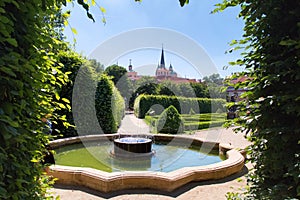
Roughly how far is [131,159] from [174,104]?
622 inches

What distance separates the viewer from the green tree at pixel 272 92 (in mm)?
1578

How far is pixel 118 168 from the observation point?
17.3 feet

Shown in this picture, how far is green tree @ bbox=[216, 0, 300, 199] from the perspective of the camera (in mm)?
1578

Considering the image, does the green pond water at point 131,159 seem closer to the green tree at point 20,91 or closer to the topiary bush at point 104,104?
the topiary bush at point 104,104

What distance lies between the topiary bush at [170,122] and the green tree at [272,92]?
26.7 ft

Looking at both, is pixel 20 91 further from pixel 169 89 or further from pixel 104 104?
pixel 169 89

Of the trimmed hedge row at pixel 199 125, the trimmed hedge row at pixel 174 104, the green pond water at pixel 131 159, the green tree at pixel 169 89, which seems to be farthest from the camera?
the green tree at pixel 169 89

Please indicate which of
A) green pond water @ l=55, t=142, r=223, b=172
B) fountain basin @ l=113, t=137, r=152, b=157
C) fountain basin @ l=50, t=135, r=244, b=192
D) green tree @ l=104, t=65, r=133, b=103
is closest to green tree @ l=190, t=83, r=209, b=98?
green tree @ l=104, t=65, r=133, b=103

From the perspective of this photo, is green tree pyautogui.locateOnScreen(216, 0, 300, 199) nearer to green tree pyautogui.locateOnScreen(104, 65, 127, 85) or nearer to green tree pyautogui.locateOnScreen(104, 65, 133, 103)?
green tree pyautogui.locateOnScreen(104, 65, 133, 103)

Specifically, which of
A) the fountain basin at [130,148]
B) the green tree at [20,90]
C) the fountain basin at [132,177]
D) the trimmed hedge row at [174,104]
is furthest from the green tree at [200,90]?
the green tree at [20,90]

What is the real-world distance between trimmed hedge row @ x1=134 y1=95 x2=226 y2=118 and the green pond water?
12.2 metres

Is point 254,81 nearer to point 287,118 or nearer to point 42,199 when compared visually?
point 287,118

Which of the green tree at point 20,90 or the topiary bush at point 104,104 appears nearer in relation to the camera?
the green tree at point 20,90

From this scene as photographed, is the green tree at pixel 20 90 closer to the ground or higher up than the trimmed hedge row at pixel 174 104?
closer to the ground
